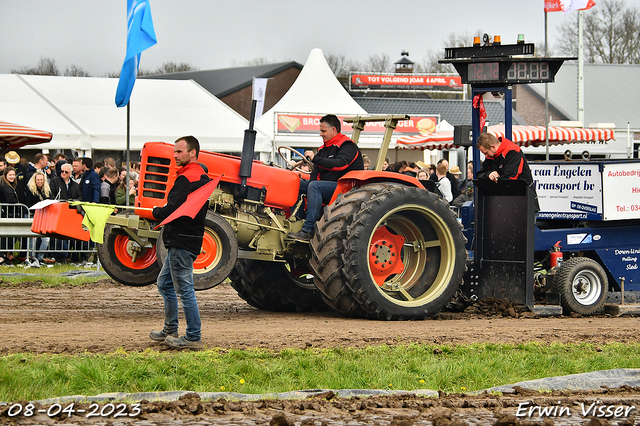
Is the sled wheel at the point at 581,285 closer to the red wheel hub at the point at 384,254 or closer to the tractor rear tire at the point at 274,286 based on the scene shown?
the red wheel hub at the point at 384,254

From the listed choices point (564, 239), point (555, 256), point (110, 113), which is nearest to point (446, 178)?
point (564, 239)

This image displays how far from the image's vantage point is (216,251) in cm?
818

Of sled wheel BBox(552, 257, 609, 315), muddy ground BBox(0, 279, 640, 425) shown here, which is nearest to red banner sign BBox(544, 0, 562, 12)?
sled wheel BBox(552, 257, 609, 315)

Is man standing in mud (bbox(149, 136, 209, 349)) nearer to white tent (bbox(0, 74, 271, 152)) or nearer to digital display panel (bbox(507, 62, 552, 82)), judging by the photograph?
digital display panel (bbox(507, 62, 552, 82))

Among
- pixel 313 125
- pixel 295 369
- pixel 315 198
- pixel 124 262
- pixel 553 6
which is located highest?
pixel 553 6

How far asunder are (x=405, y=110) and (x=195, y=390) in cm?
3590

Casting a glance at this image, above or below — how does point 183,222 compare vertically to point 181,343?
above

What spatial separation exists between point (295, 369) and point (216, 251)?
2.65 metres

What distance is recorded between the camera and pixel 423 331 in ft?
25.2

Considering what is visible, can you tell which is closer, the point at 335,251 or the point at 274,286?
the point at 335,251

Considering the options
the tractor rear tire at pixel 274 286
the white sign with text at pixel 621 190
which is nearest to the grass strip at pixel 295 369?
the tractor rear tire at pixel 274 286

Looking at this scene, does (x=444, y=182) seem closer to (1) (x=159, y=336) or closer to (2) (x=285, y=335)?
(2) (x=285, y=335)

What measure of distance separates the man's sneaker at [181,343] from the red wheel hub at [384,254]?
8.84 ft

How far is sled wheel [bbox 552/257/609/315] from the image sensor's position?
30.9 feet
